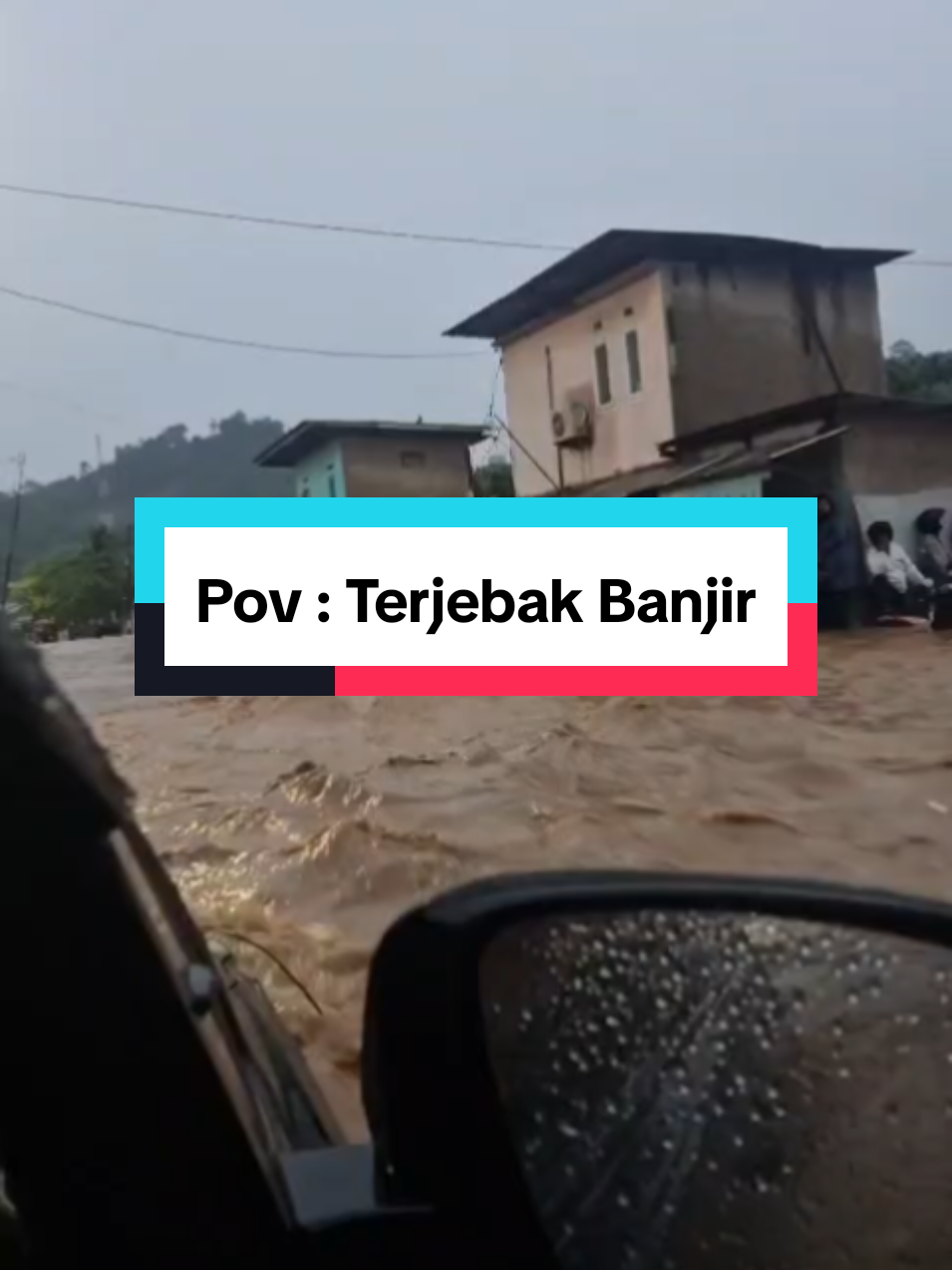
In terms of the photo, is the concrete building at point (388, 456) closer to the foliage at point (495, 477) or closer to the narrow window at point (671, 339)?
the foliage at point (495, 477)

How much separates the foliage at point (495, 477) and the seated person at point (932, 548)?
12276 mm

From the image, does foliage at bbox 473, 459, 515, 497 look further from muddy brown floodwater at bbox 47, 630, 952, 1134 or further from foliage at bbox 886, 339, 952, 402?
muddy brown floodwater at bbox 47, 630, 952, 1134

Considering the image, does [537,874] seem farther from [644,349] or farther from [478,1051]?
[644,349]

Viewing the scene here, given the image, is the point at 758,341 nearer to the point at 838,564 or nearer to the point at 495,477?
the point at 838,564

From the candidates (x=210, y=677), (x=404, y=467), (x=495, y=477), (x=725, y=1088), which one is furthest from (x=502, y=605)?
(x=495, y=477)

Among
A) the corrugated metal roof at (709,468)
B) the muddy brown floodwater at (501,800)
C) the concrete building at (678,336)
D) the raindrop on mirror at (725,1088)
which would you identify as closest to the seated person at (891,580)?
the corrugated metal roof at (709,468)

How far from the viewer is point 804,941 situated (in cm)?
95

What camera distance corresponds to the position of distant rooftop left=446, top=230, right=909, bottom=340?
18.5 meters

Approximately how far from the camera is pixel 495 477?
1073 inches

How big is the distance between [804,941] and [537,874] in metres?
0.24

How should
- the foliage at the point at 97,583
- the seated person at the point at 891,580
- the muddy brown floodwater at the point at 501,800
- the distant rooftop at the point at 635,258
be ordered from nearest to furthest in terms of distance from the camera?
the muddy brown floodwater at the point at 501,800, the foliage at the point at 97,583, the seated person at the point at 891,580, the distant rooftop at the point at 635,258

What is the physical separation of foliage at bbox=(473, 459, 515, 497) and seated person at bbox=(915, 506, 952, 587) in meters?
12.3

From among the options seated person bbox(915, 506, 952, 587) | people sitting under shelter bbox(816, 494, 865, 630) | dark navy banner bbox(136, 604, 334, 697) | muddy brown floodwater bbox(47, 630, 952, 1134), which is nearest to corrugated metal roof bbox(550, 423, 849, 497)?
people sitting under shelter bbox(816, 494, 865, 630)

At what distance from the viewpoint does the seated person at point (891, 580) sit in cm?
1330
